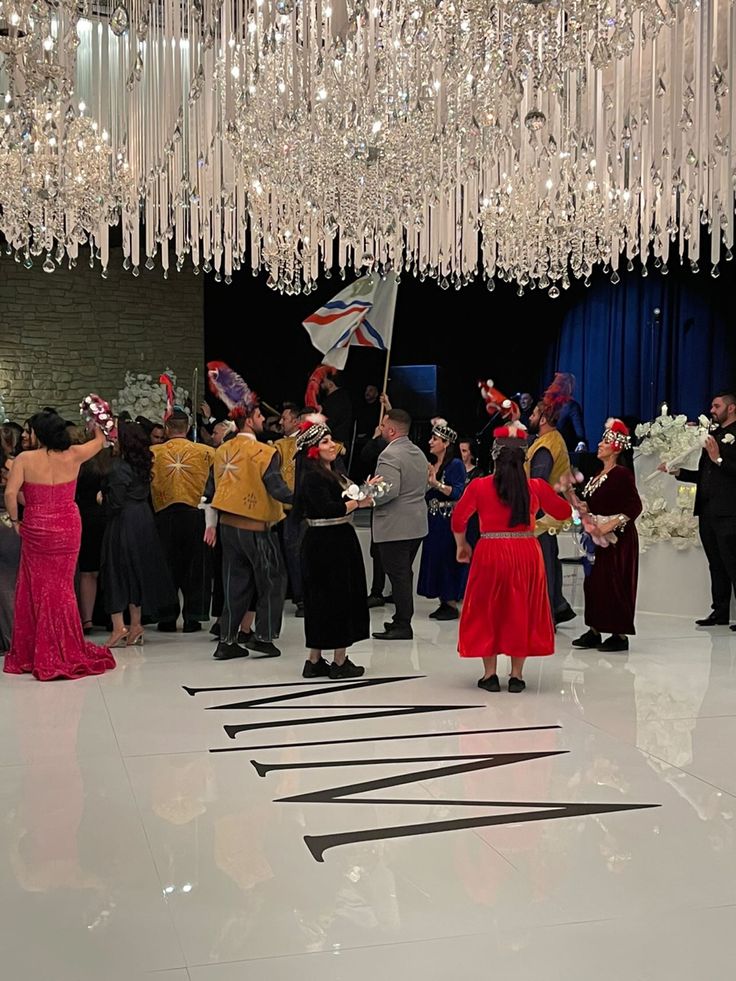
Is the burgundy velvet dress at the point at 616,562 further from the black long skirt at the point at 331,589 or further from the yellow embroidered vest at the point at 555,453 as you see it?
the black long skirt at the point at 331,589

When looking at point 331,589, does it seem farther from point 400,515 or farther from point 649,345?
point 649,345

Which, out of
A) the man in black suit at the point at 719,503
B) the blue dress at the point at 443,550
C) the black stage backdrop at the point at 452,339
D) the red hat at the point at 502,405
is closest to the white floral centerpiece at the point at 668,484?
the man in black suit at the point at 719,503

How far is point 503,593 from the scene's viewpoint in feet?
19.1

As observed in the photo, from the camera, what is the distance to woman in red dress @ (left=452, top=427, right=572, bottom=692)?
578 centimetres

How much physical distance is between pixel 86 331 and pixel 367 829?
11.7 metres

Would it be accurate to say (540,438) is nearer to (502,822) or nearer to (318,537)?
(318,537)

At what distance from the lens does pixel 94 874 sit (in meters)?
3.33

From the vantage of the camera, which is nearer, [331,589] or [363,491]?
[331,589]

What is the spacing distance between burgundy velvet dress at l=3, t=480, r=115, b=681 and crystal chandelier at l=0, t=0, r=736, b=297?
4.87ft

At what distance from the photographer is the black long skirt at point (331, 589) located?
240 inches

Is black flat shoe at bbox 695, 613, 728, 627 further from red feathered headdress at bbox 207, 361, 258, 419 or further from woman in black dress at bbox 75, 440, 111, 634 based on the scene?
woman in black dress at bbox 75, 440, 111, 634

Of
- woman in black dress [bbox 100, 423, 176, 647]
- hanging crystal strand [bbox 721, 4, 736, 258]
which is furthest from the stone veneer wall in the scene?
hanging crystal strand [bbox 721, 4, 736, 258]

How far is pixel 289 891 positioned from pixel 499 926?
63 cm

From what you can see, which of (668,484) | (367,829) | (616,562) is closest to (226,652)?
(616,562)
